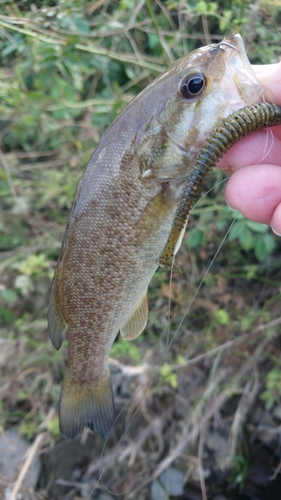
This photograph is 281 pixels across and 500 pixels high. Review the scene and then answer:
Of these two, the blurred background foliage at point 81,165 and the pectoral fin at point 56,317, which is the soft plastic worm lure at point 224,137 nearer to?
the pectoral fin at point 56,317

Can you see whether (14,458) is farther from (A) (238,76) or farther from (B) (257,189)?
(A) (238,76)

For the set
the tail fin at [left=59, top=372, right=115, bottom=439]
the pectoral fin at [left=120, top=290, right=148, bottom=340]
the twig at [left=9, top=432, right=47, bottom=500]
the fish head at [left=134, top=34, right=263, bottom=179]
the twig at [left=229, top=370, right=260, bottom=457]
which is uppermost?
the fish head at [left=134, top=34, right=263, bottom=179]

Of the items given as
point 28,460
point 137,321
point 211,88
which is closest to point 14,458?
point 28,460

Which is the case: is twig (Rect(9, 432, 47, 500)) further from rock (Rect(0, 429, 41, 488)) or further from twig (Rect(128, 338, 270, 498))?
twig (Rect(128, 338, 270, 498))

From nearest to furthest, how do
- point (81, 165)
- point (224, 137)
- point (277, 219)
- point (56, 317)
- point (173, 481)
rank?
1. point (224, 137)
2. point (277, 219)
3. point (56, 317)
4. point (173, 481)
5. point (81, 165)

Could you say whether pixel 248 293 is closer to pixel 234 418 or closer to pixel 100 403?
pixel 234 418

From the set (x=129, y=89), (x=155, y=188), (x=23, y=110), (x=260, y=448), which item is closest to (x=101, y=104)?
(x=129, y=89)

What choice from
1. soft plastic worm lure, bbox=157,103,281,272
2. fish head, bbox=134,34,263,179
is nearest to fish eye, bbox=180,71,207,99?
fish head, bbox=134,34,263,179
